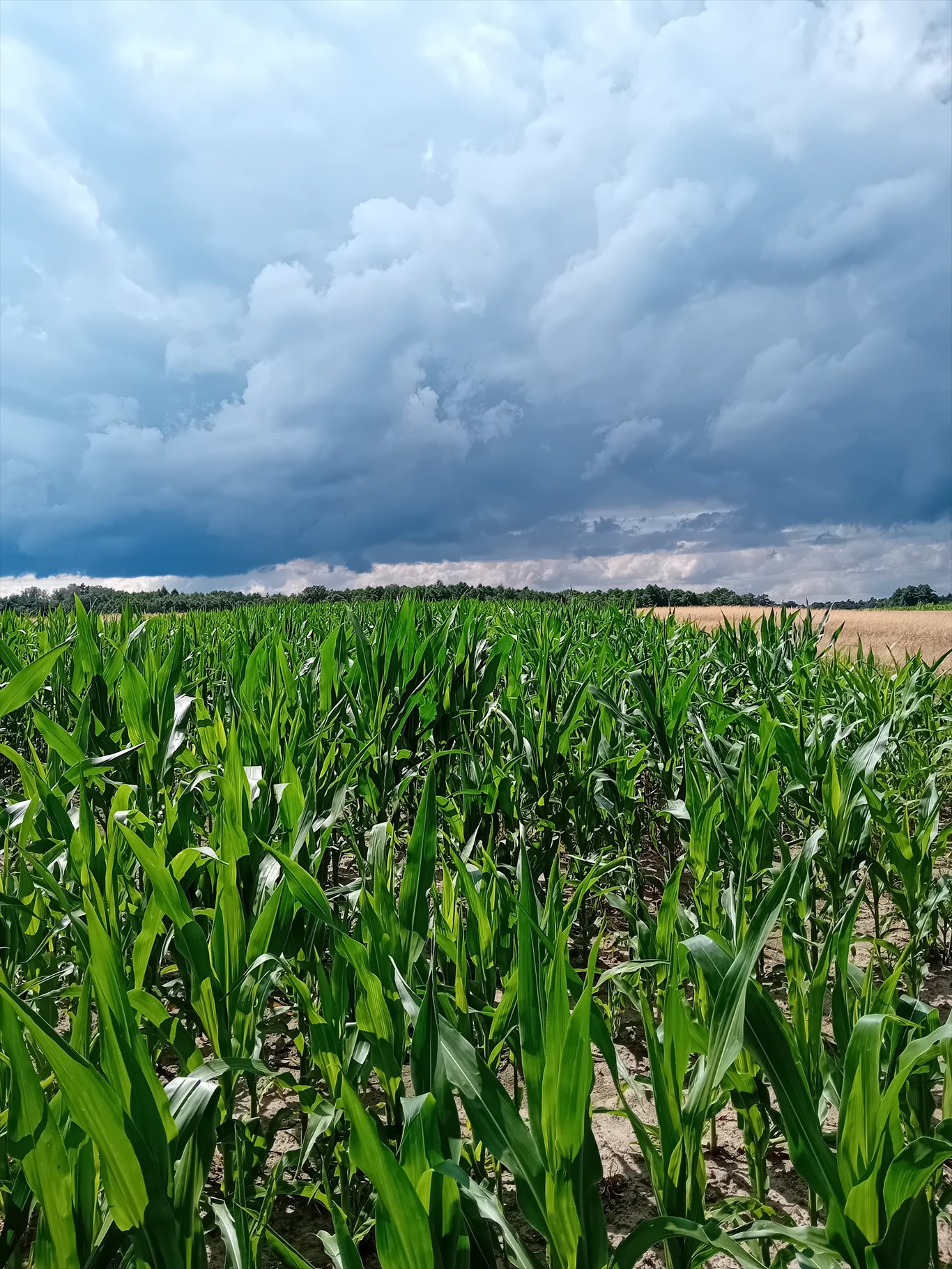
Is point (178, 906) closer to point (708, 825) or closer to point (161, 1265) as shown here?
point (161, 1265)

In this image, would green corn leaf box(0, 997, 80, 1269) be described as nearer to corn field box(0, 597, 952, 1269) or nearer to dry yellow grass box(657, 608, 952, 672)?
corn field box(0, 597, 952, 1269)

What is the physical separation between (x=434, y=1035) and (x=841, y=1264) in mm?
634

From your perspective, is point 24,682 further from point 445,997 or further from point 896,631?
point 896,631

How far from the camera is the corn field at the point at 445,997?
3.16ft

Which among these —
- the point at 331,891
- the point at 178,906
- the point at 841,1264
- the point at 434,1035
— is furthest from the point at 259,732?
the point at 841,1264

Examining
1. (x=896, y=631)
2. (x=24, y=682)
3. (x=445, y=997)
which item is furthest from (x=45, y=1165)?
(x=896, y=631)

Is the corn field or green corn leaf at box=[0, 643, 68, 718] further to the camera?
green corn leaf at box=[0, 643, 68, 718]

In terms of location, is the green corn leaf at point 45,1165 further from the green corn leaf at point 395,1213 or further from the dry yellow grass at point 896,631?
the dry yellow grass at point 896,631

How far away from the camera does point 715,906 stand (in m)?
2.05

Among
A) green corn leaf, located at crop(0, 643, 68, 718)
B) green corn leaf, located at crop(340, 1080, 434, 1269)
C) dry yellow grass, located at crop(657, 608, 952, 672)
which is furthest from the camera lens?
dry yellow grass, located at crop(657, 608, 952, 672)

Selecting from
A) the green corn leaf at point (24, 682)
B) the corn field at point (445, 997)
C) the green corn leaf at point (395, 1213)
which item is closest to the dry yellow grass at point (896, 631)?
the corn field at point (445, 997)

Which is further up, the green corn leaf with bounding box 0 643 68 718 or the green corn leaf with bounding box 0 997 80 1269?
the green corn leaf with bounding box 0 643 68 718

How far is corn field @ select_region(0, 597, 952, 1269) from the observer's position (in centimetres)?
96

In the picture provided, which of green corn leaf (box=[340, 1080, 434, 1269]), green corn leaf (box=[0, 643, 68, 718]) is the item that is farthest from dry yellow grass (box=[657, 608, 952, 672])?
green corn leaf (box=[340, 1080, 434, 1269])
